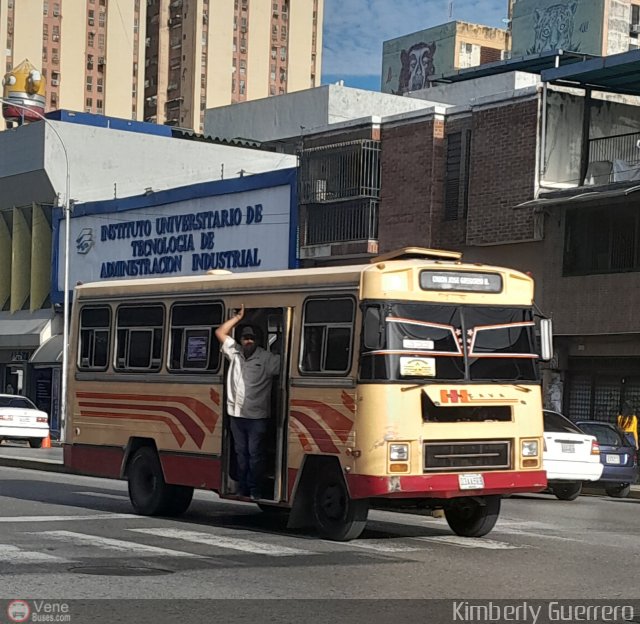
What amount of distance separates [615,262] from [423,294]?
57.2 ft

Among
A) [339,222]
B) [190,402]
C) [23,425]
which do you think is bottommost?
[23,425]

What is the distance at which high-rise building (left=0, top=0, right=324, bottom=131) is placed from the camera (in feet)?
495

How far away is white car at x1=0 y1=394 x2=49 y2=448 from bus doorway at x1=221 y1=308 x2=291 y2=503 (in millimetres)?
22633

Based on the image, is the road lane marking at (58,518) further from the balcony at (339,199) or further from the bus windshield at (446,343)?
the balcony at (339,199)

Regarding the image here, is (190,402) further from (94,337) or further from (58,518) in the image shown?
(94,337)

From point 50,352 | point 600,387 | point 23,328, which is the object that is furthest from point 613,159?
point 23,328

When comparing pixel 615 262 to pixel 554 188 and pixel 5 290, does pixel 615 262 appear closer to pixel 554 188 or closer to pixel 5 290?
pixel 554 188

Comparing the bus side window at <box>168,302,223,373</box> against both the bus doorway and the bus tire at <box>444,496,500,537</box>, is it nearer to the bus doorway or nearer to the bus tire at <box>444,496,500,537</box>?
the bus doorway

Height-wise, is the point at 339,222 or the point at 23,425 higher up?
the point at 339,222

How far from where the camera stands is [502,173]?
3284 cm

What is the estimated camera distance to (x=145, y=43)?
521 feet

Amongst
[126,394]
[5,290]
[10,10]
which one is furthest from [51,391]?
[10,10]

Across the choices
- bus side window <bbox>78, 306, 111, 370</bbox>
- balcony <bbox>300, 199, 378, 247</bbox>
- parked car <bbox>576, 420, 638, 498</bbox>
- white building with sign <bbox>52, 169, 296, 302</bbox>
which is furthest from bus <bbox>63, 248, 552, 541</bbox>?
white building with sign <bbox>52, 169, 296, 302</bbox>

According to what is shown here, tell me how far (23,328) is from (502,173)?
81.0 ft
